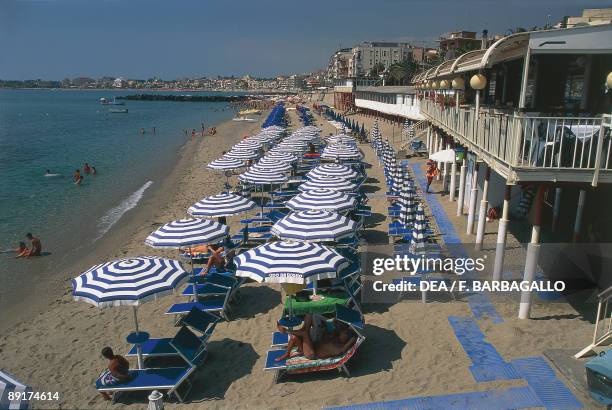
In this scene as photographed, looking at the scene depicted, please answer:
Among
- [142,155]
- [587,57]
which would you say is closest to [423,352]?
[587,57]

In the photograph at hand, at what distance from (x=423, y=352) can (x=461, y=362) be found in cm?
69

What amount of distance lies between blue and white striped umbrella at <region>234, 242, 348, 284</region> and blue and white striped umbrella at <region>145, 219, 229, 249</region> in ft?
5.36

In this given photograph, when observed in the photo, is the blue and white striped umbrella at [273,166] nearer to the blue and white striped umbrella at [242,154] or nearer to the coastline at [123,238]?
the blue and white striped umbrella at [242,154]

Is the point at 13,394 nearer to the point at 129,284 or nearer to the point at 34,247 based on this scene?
the point at 129,284

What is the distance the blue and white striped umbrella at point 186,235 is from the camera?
9750 millimetres

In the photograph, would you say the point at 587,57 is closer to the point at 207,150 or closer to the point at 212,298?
the point at 212,298

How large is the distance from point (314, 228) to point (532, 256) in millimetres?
4402

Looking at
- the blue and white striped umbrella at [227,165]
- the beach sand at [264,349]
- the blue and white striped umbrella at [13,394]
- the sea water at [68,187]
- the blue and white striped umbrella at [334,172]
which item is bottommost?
the sea water at [68,187]

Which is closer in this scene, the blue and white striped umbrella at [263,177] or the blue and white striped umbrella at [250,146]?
the blue and white striped umbrella at [263,177]

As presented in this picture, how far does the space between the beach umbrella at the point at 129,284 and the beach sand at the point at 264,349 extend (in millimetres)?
1537

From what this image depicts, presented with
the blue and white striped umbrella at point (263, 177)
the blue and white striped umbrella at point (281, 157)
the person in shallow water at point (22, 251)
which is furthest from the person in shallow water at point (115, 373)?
the blue and white striped umbrella at point (281, 157)

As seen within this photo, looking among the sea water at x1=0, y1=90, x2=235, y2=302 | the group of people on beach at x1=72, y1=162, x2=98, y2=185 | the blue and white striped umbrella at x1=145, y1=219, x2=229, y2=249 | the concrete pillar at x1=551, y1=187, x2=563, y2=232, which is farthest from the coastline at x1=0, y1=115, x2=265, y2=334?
the concrete pillar at x1=551, y1=187, x2=563, y2=232

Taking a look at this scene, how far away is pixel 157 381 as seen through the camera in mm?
7203

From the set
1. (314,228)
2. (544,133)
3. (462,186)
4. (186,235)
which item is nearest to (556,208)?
(462,186)
